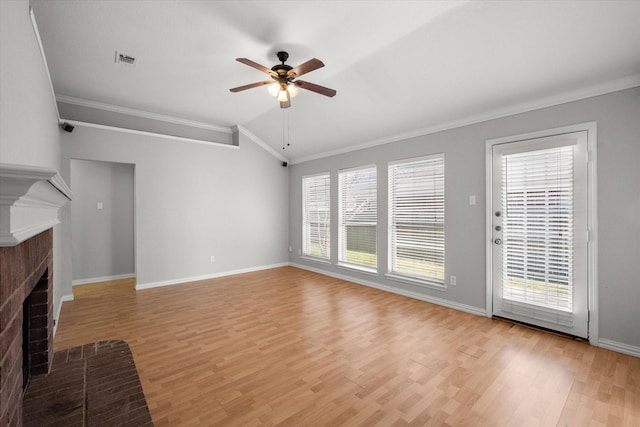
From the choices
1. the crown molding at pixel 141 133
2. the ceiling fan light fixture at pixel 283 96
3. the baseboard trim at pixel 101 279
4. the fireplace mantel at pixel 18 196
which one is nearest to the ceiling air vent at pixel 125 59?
the crown molding at pixel 141 133

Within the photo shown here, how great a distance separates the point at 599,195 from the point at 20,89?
15.3 ft

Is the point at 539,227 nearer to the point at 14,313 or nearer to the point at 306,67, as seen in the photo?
the point at 306,67

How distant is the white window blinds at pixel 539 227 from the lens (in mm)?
2898

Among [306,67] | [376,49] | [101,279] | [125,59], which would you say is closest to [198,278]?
[101,279]

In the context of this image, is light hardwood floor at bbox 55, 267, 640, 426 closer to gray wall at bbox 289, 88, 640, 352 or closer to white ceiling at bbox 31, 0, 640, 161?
gray wall at bbox 289, 88, 640, 352

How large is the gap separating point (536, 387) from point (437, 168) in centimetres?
270

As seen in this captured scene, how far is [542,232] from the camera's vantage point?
9.96ft

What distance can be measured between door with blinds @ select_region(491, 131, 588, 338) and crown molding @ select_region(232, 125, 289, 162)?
4323mm

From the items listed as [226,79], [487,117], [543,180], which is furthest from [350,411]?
[226,79]

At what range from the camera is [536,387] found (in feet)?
6.89

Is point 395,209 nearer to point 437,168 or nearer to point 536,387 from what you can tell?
point 437,168

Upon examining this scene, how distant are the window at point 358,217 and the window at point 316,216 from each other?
386 millimetres

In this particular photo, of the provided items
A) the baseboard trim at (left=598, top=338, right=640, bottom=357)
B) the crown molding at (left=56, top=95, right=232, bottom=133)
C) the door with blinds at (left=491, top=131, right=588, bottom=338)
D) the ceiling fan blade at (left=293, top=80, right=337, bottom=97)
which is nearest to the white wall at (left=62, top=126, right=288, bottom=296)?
the crown molding at (left=56, top=95, right=232, bottom=133)

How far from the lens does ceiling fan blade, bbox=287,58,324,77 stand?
2.43m
